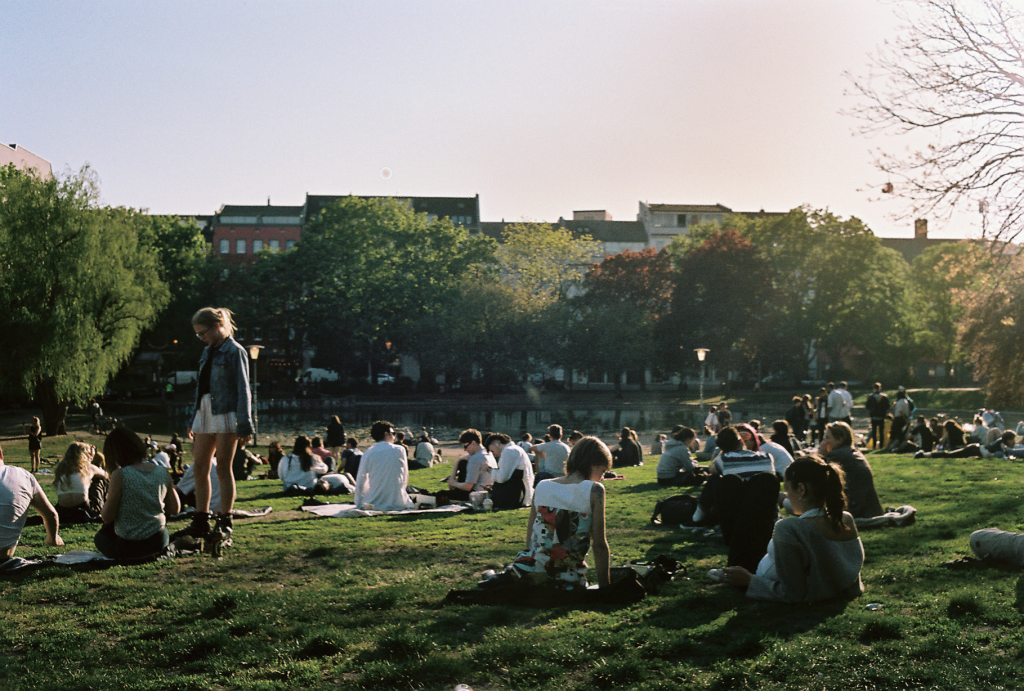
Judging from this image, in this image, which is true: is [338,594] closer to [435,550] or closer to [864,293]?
[435,550]

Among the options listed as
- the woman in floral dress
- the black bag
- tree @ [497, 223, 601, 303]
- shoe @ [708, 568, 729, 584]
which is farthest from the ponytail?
tree @ [497, 223, 601, 303]

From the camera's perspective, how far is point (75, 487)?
439 inches

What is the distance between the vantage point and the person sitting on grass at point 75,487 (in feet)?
36.3

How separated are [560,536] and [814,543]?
1951mm

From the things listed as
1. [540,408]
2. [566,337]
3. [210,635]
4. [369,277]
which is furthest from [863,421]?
[210,635]

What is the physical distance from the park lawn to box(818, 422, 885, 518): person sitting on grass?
106cm

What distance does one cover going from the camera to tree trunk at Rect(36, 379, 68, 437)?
3484 centimetres

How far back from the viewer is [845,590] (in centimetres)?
671

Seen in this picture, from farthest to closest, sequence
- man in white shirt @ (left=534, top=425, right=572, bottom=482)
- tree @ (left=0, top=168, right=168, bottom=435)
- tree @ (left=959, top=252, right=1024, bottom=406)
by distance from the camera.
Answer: tree @ (left=0, top=168, right=168, bottom=435) < tree @ (left=959, top=252, right=1024, bottom=406) < man in white shirt @ (left=534, top=425, right=572, bottom=482)

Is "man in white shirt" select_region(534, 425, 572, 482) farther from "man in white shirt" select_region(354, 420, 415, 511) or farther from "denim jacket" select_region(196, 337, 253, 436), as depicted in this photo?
"denim jacket" select_region(196, 337, 253, 436)

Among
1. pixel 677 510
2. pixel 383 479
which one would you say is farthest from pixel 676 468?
pixel 383 479

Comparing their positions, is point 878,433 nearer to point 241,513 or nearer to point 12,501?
point 241,513

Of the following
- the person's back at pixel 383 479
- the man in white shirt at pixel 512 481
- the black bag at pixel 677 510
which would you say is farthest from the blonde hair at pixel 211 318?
the black bag at pixel 677 510

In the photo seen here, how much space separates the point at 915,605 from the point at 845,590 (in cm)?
50
